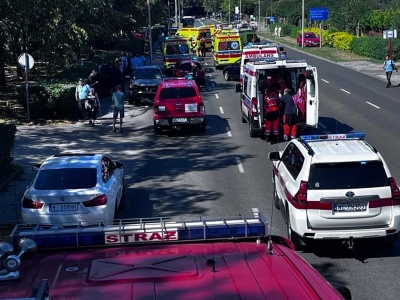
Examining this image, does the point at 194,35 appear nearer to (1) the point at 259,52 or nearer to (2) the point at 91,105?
(1) the point at 259,52

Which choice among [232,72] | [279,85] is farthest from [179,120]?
[232,72]

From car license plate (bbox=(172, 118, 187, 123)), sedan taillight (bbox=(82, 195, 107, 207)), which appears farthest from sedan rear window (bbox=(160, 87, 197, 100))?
sedan taillight (bbox=(82, 195, 107, 207))

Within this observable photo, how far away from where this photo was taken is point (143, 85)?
33.6m

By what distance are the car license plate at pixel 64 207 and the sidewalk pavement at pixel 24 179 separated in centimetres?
64

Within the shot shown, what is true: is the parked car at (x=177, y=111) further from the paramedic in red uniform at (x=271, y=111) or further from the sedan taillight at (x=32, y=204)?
the sedan taillight at (x=32, y=204)

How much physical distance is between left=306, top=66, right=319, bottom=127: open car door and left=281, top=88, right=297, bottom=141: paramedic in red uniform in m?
0.52

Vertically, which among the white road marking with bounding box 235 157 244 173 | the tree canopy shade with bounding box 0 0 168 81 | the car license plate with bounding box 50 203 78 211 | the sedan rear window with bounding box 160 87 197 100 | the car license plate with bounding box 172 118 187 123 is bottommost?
the white road marking with bounding box 235 157 244 173

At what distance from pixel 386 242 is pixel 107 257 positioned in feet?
26.5

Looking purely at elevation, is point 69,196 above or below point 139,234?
below

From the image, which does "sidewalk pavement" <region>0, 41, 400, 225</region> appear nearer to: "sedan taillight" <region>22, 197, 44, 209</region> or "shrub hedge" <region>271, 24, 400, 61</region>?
"sedan taillight" <region>22, 197, 44, 209</region>

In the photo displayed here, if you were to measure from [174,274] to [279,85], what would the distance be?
19.8 meters

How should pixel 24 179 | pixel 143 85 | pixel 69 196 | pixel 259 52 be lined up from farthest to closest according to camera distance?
1. pixel 259 52
2. pixel 143 85
3. pixel 24 179
4. pixel 69 196

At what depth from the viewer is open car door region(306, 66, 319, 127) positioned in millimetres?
22422

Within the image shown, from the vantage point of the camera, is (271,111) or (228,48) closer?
(271,111)
